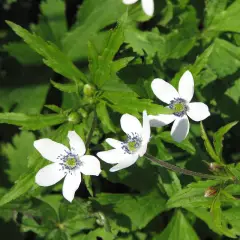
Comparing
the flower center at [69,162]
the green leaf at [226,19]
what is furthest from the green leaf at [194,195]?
the green leaf at [226,19]

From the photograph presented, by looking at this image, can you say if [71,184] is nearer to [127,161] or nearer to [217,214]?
[127,161]

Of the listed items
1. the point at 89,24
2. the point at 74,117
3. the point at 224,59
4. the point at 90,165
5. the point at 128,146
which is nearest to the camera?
the point at 128,146

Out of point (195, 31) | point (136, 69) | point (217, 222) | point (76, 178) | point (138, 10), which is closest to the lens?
point (217, 222)

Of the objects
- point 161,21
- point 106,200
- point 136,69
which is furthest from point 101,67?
point 161,21

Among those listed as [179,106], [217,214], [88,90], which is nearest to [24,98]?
[88,90]

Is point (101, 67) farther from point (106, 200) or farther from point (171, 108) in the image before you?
point (106, 200)

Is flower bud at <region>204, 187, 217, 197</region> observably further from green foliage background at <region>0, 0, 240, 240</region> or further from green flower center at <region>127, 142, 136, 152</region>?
green flower center at <region>127, 142, 136, 152</region>

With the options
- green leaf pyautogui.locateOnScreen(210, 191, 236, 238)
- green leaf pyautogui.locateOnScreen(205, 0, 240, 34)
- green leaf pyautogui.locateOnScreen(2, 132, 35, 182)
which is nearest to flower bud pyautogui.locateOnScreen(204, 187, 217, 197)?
green leaf pyautogui.locateOnScreen(210, 191, 236, 238)
